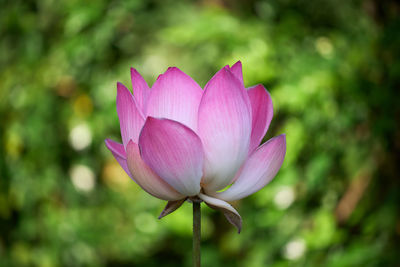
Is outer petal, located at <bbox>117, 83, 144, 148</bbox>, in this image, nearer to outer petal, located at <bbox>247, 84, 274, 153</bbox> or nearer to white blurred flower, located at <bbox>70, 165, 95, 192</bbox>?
outer petal, located at <bbox>247, 84, 274, 153</bbox>

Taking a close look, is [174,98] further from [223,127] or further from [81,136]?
[81,136]

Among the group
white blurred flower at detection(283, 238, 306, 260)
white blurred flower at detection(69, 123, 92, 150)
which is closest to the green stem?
white blurred flower at detection(283, 238, 306, 260)

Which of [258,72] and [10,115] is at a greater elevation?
[10,115]

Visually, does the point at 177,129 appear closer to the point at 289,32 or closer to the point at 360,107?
the point at 360,107

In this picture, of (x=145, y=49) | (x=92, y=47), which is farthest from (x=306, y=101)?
(x=145, y=49)

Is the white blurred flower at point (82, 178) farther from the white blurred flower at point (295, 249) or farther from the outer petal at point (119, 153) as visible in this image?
the outer petal at point (119, 153)

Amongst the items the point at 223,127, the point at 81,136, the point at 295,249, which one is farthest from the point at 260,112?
the point at 81,136

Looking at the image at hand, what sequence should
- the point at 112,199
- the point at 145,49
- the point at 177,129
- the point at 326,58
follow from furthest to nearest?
the point at 145,49, the point at 112,199, the point at 326,58, the point at 177,129
